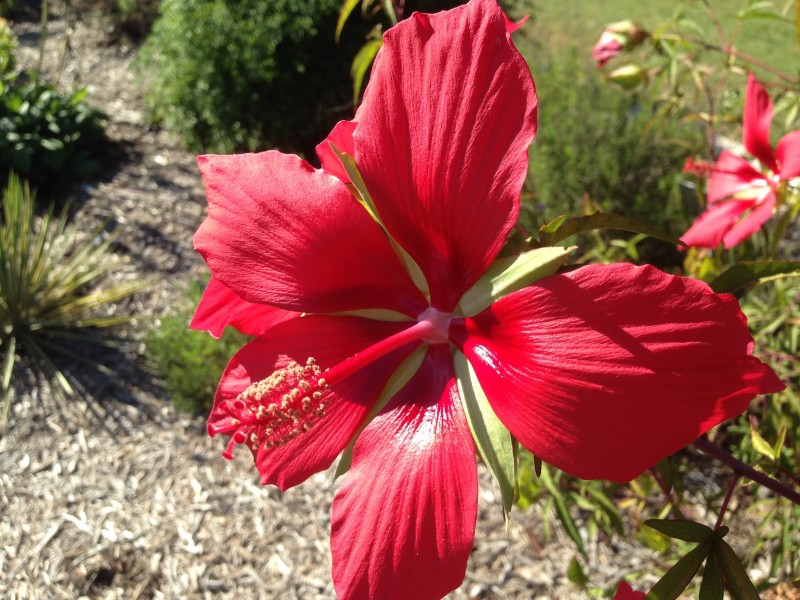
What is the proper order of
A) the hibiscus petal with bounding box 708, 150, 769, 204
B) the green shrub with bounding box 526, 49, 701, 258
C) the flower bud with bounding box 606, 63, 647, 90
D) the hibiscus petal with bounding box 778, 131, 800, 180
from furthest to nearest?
the green shrub with bounding box 526, 49, 701, 258
the flower bud with bounding box 606, 63, 647, 90
the hibiscus petal with bounding box 708, 150, 769, 204
the hibiscus petal with bounding box 778, 131, 800, 180

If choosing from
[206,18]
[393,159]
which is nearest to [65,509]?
[393,159]

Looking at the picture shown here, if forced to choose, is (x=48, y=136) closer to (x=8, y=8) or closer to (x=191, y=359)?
(x=191, y=359)

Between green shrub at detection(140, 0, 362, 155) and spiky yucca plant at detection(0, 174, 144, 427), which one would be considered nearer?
spiky yucca plant at detection(0, 174, 144, 427)

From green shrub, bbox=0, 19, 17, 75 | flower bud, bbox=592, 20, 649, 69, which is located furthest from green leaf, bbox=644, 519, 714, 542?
green shrub, bbox=0, 19, 17, 75

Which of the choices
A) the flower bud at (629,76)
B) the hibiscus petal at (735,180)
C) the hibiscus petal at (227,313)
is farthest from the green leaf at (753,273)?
the flower bud at (629,76)

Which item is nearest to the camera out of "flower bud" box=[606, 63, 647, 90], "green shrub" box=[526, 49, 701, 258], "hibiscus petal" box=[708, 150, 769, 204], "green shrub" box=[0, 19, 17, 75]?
"hibiscus petal" box=[708, 150, 769, 204]

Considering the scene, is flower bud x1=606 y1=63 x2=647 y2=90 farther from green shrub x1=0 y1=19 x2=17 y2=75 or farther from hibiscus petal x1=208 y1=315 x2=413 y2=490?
green shrub x1=0 y1=19 x2=17 y2=75

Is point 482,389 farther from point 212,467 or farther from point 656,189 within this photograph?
point 656,189
